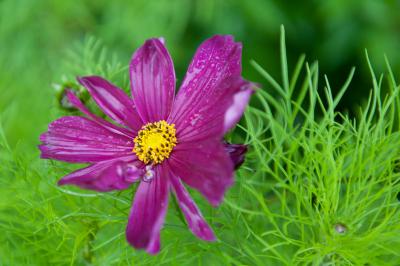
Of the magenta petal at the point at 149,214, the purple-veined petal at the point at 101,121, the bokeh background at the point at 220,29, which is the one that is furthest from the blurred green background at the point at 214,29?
the magenta petal at the point at 149,214

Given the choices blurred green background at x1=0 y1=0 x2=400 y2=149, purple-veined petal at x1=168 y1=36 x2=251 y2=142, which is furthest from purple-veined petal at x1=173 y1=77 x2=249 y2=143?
blurred green background at x1=0 y1=0 x2=400 y2=149

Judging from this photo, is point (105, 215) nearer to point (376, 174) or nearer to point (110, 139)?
point (110, 139)

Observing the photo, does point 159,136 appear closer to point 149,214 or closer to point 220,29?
point 149,214

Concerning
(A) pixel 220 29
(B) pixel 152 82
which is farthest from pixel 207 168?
(A) pixel 220 29

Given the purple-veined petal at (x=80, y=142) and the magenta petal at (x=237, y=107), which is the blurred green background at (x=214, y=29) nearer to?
the purple-veined petal at (x=80, y=142)

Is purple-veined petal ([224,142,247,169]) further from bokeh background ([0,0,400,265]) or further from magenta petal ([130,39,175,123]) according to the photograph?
bokeh background ([0,0,400,265])

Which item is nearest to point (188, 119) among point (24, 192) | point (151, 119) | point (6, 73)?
point (151, 119)
